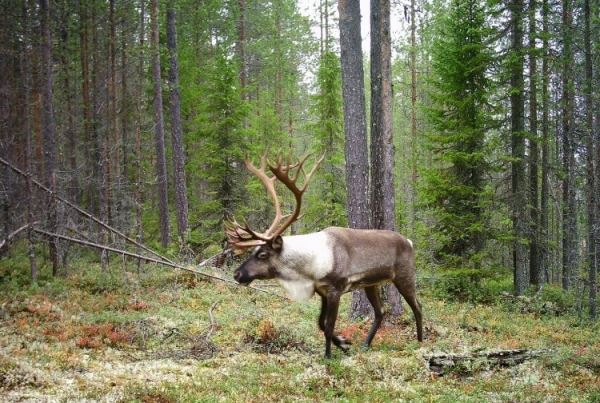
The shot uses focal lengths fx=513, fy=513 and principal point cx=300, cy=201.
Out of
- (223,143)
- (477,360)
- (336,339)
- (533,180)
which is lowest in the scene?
(477,360)

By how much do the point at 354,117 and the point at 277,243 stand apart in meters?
3.89

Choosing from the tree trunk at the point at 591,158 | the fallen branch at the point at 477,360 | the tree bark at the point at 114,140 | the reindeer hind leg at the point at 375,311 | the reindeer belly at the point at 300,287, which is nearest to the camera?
the fallen branch at the point at 477,360

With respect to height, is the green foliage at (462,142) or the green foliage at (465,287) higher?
the green foliage at (462,142)

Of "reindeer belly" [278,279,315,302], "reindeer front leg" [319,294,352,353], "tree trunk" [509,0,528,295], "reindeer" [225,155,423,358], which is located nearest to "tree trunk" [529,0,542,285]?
"tree trunk" [509,0,528,295]

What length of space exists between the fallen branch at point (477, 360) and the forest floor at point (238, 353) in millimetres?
57

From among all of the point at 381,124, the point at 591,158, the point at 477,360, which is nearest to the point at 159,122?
the point at 381,124

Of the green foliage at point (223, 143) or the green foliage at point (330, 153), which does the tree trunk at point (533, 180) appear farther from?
the green foliage at point (223, 143)

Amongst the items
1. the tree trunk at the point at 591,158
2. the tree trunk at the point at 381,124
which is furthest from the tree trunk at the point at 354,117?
the tree trunk at the point at 591,158

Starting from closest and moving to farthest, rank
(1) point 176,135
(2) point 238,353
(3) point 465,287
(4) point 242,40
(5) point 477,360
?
(5) point 477,360, (2) point 238,353, (3) point 465,287, (1) point 176,135, (4) point 242,40

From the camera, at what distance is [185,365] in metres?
7.85

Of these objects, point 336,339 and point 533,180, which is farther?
point 533,180

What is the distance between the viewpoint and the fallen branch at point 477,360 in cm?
766

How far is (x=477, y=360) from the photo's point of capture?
25.2 ft

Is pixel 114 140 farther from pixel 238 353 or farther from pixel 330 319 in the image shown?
pixel 330 319
